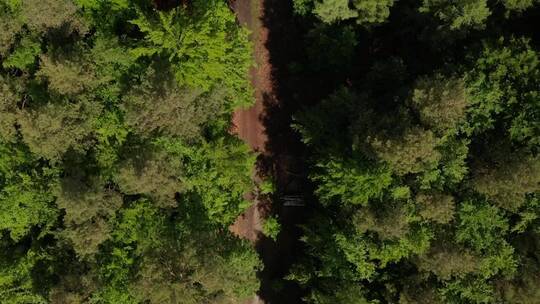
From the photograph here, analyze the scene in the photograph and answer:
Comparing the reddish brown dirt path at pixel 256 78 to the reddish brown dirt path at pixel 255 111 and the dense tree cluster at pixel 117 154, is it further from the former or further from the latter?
the dense tree cluster at pixel 117 154

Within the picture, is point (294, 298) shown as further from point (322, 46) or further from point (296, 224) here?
point (322, 46)

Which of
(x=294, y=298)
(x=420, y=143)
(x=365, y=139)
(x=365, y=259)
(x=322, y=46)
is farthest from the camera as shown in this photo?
(x=294, y=298)

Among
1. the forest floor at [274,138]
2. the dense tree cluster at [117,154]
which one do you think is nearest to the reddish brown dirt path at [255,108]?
the forest floor at [274,138]

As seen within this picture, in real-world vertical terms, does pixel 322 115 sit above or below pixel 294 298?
above

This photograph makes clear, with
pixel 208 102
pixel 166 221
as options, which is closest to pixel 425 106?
pixel 208 102

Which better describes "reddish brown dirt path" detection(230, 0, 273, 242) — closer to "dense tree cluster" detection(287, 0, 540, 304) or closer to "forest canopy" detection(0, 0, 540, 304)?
"forest canopy" detection(0, 0, 540, 304)

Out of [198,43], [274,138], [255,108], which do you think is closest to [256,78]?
[255,108]

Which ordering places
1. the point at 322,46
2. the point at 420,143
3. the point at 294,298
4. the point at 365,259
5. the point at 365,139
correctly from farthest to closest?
the point at 294,298, the point at 322,46, the point at 365,259, the point at 365,139, the point at 420,143
